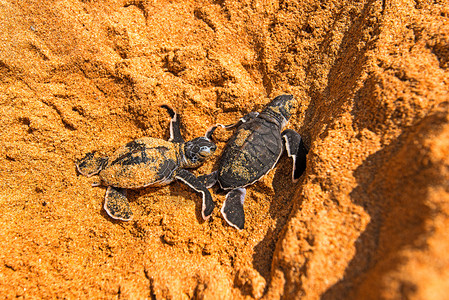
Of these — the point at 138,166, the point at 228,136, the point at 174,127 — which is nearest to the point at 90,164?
the point at 138,166

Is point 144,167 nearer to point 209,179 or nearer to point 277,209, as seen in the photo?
point 209,179

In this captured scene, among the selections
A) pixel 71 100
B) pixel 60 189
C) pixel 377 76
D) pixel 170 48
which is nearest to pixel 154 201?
pixel 60 189

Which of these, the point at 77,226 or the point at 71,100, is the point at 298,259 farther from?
the point at 71,100

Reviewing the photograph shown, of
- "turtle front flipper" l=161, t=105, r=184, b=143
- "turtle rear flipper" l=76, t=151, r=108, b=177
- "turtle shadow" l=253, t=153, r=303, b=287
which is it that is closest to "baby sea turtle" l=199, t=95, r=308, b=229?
"turtle shadow" l=253, t=153, r=303, b=287

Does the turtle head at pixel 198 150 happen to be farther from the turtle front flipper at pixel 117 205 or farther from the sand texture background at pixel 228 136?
the turtle front flipper at pixel 117 205

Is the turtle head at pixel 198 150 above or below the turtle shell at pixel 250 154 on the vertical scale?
below

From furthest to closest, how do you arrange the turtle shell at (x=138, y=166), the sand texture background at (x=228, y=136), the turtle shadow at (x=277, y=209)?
the turtle shell at (x=138, y=166), the turtle shadow at (x=277, y=209), the sand texture background at (x=228, y=136)

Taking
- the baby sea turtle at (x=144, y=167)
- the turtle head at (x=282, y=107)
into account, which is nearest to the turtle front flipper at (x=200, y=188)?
the baby sea turtle at (x=144, y=167)
